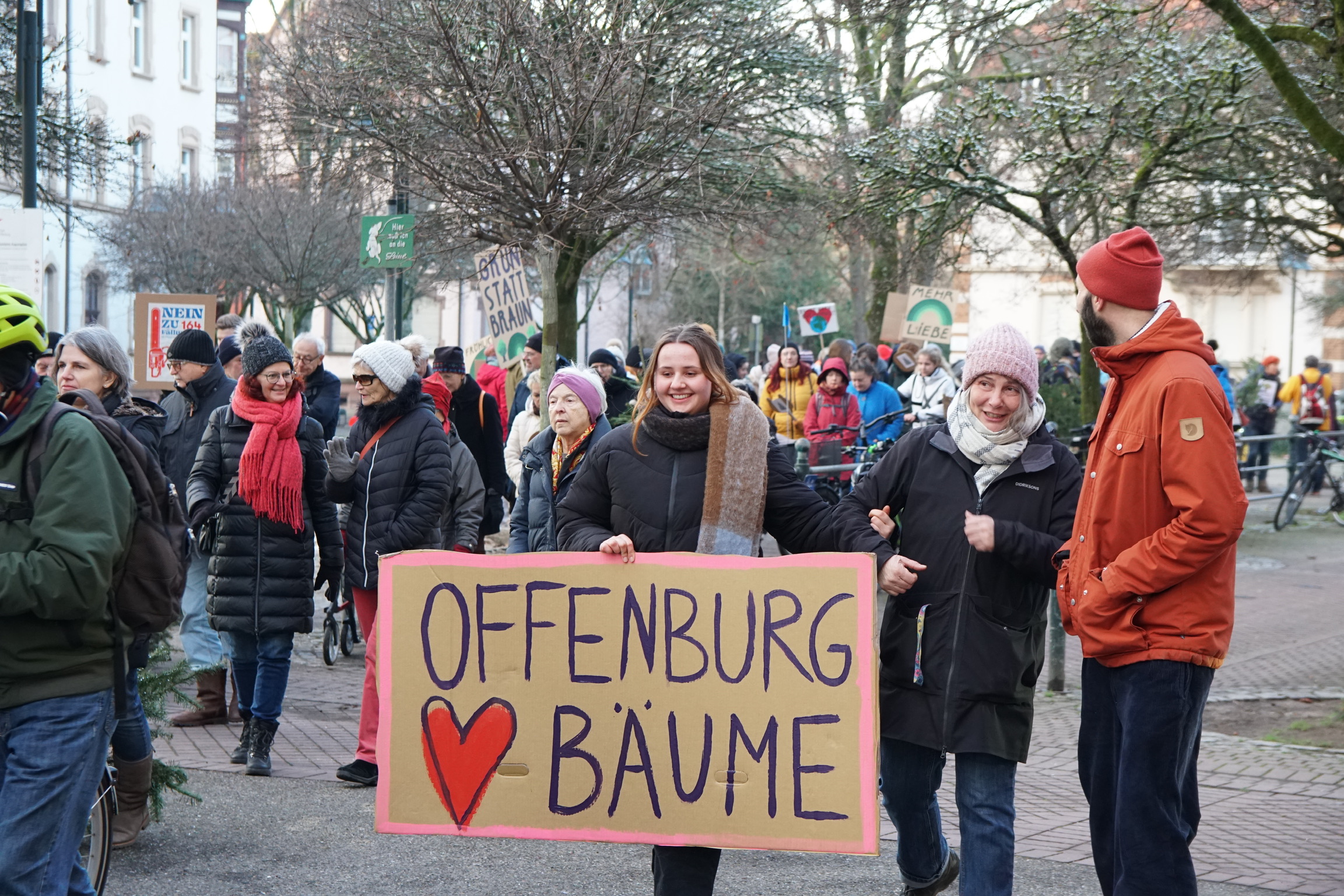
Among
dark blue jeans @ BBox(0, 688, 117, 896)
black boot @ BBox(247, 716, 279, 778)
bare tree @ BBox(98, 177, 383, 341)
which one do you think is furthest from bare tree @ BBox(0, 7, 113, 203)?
bare tree @ BBox(98, 177, 383, 341)

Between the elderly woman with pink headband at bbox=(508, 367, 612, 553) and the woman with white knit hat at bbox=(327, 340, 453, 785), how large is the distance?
387mm

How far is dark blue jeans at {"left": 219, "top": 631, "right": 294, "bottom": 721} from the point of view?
6.19 m

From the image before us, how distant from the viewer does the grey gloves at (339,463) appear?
612 centimetres

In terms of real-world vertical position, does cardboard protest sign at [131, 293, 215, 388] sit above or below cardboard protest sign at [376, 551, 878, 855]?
above

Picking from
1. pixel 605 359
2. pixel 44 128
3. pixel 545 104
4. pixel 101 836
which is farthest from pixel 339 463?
pixel 44 128

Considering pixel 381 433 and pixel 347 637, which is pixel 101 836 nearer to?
pixel 381 433

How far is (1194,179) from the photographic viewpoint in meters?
12.8

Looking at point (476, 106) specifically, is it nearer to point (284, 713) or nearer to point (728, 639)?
point (284, 713)

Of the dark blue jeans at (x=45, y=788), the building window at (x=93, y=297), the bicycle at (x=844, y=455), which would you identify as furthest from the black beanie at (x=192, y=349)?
the building window at (x=93, y=297)

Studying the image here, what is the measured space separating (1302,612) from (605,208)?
6.35 m

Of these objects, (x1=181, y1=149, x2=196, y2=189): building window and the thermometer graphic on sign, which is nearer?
the thermometer graphic on sign

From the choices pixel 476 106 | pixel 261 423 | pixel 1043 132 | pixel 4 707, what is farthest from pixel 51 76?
pixel 4 707

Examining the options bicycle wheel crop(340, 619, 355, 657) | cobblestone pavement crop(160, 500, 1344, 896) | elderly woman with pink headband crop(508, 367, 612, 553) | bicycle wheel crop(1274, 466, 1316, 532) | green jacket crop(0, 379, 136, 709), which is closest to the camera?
green jacket crop(0, 379, 136, 709)

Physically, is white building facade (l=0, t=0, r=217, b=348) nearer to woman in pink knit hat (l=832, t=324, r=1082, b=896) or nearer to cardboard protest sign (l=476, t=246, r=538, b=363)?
cardboard protest sign (l=476, t=246, r=538, b=363)
